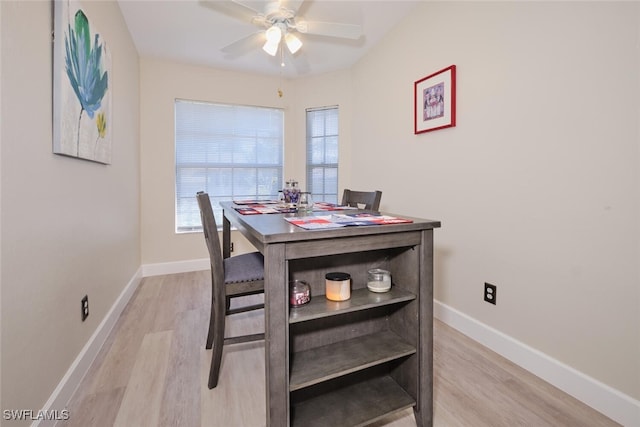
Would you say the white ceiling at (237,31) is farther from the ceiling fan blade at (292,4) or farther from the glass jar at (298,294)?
the glass jar at (298,294)

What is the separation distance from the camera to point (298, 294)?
3.62 ft

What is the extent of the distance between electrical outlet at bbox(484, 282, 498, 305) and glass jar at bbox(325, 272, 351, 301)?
123cm

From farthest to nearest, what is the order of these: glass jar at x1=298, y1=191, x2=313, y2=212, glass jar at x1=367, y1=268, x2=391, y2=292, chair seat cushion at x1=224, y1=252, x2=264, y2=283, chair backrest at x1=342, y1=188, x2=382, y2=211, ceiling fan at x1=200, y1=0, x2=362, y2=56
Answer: ceiling fan at x1=200, y1=0, x2=362, y2=56, chair backrest at x1=342, y1=188, x2=382, y2=211, glass jar at x1=298, y1=191, x2=313, y2=212, chair seat cushion at x1=224, y1=252, x2=264, y2=283, glass jar at x1=367, y1=268, x2=391, y2=292

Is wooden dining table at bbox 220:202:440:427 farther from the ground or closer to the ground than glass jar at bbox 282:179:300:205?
closer to the ground

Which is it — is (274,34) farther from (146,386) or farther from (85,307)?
(146,386)

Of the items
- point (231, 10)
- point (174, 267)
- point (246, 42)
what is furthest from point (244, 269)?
point (174, 267)

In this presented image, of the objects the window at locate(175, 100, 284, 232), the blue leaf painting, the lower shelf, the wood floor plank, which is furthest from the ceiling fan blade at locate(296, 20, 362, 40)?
the wood floor plank

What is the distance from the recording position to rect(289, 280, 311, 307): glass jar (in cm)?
110

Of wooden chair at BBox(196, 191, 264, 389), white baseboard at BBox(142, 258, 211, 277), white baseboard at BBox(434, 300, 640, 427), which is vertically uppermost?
wooden chair at BBox(196, 191, 264, 389)

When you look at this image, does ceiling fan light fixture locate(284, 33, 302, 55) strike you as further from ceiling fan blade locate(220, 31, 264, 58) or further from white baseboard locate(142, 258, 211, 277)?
white baseboard locate(142, 258, 211, 277)

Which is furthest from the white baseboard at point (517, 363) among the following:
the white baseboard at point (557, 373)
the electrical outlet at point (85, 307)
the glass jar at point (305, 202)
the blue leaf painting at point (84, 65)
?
the glass jar at point (305, 202)

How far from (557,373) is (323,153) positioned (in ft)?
10.2

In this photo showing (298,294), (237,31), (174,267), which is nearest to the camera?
(298,294)

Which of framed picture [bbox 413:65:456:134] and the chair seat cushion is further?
framed picture [bbox 413:65:456:134]
